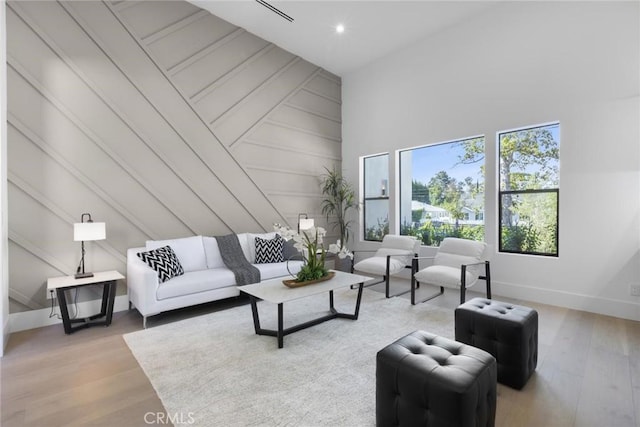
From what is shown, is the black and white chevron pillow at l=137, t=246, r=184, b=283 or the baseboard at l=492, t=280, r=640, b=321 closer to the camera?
the baseboard at l=492, t=280, r=640, b=321

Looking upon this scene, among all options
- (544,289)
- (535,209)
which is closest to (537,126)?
(535,209)

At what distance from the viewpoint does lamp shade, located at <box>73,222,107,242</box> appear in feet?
10.7

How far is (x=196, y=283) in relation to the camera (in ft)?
11.8

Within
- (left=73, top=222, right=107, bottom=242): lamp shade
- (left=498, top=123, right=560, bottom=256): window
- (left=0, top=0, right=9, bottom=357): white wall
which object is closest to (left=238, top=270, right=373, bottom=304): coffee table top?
(left=73, top=222, right=107, bottom=242): lamp shade

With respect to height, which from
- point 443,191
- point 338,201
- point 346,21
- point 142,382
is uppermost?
point 346,21

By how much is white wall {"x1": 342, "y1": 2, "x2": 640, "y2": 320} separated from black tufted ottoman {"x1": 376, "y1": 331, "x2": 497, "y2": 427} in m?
2.97

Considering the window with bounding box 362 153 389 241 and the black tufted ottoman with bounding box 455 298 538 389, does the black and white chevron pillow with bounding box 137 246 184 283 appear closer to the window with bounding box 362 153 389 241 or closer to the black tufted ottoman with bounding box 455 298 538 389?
the black tufted ottoman with bounding box 455 298 538 389

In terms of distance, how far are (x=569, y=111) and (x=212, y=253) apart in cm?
496

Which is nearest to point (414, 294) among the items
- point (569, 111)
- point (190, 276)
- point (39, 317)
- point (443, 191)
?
point (443, 191)

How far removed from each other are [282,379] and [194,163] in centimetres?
338

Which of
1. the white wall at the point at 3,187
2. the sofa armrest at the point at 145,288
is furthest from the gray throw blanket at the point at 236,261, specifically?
the white wall at the point at 3,187

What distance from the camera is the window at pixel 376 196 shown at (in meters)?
5.96

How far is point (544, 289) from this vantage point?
13.0 feet

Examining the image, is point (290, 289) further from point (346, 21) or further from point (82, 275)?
point (346, 21)
